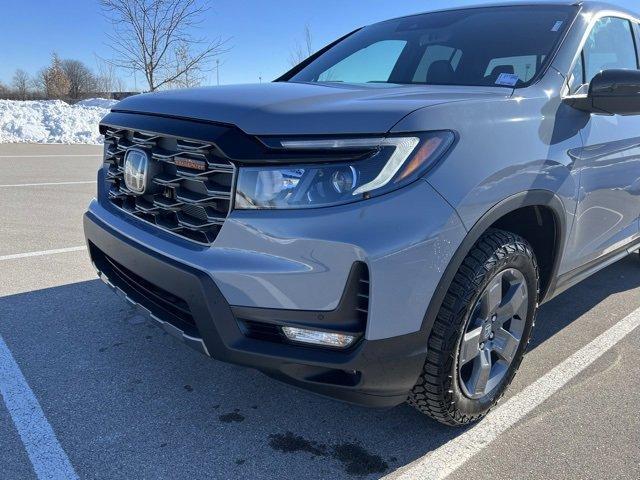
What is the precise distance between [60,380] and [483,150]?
223cm

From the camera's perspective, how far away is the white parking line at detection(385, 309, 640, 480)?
2.13 meters

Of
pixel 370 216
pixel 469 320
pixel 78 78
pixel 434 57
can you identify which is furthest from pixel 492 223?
pixel 78 78

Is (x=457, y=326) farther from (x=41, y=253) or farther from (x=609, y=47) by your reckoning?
(x=41, y=253)

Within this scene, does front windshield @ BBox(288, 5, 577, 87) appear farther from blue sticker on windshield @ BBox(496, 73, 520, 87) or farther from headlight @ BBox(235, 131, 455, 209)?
headlight @ BBox(235, 131, 455, 209)

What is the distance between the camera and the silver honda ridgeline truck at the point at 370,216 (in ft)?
5.90

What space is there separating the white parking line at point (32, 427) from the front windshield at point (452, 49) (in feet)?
7.61

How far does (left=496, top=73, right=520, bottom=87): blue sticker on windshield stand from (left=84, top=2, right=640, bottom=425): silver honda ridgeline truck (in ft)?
0.05

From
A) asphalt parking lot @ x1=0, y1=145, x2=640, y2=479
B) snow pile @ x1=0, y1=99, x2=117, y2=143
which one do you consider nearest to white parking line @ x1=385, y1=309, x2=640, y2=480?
asphalt parking lot @ x1=0, y1=145, x2=640, y2=479

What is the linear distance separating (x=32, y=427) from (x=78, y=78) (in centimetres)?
6347

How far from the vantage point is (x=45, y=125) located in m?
16.1

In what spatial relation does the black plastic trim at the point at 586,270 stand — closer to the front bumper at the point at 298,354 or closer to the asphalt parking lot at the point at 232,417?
the asphalt parking lot at the point at 232,417

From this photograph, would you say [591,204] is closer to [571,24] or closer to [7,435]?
[571,24]

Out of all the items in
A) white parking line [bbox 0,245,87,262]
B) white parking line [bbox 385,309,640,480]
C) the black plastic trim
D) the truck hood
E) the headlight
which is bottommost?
white parking line [bbox 385,309,640,480]

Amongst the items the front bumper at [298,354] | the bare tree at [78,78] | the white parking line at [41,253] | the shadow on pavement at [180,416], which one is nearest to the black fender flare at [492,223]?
the front bumper at [298,354]
